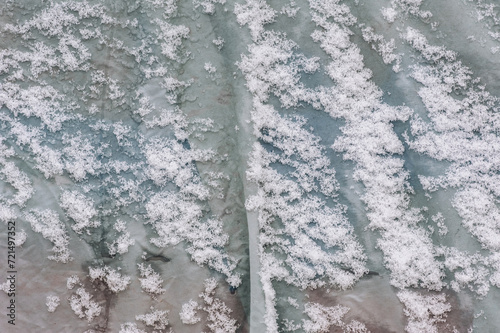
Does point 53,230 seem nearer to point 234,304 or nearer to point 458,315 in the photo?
point 234,304

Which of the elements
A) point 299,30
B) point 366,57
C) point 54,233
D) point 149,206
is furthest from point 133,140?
point 366,57

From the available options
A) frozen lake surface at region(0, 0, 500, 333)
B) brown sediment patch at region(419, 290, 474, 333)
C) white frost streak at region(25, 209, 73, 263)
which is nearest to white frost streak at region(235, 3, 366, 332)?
frozen lake surface at region(0, 0, 500, 333)

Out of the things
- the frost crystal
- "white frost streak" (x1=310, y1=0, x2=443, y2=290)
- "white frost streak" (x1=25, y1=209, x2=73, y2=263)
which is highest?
"white frost streak" (x1=310, y1=0, x2=443, y2=290)

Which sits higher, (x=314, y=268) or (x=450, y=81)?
(x=450, y=81)

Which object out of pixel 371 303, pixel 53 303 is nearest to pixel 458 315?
pixel 371 303

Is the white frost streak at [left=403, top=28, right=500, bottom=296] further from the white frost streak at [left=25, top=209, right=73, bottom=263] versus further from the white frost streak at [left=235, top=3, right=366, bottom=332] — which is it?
the white frost streak at [left=25, top=209, right=73, bottom=263]

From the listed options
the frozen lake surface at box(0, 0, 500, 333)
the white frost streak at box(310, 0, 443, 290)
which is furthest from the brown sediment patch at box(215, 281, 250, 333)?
the white frost streak at box(310, 0, 443, 290)

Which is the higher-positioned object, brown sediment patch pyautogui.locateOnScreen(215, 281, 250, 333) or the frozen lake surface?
the frozen lake surface

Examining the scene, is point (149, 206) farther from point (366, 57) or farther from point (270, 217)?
point (366, 57)
